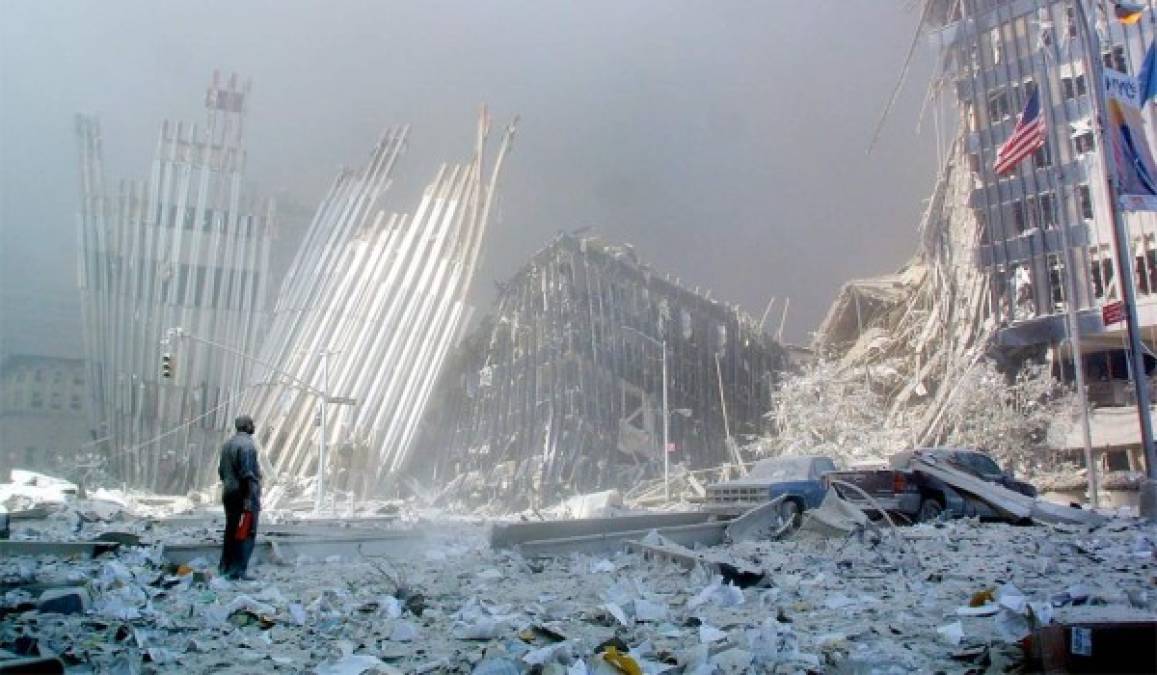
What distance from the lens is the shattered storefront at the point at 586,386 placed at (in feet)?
117

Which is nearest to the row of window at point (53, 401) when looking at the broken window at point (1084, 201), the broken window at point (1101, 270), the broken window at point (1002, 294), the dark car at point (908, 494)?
the dark car at point (908, 494)

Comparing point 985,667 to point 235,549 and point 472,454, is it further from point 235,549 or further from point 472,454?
point 472,454

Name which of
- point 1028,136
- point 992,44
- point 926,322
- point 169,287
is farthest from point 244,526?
point 992,44

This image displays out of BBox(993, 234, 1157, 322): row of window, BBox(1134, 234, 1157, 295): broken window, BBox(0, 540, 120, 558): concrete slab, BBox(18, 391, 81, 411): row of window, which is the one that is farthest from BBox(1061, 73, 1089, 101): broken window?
BBox(18, 391, 81, 411): row of window

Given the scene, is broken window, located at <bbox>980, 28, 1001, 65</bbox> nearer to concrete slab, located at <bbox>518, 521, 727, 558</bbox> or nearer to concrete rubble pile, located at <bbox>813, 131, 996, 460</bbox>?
concrete rubble pile, located at <bbox>813, 131, 996, 460</bbox>

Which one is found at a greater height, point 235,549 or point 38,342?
point 38,342

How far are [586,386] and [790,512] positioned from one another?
70.7ft

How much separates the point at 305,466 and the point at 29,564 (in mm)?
24414

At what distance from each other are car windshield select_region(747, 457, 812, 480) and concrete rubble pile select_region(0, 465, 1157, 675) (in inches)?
138

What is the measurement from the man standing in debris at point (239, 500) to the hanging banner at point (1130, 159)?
1554cm

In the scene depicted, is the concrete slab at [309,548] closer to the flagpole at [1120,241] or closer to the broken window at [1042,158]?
the flagpole at [1120,241]

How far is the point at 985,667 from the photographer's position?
454 cm

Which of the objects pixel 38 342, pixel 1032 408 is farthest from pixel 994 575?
pixel 38 342

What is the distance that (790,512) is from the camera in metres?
14.5
